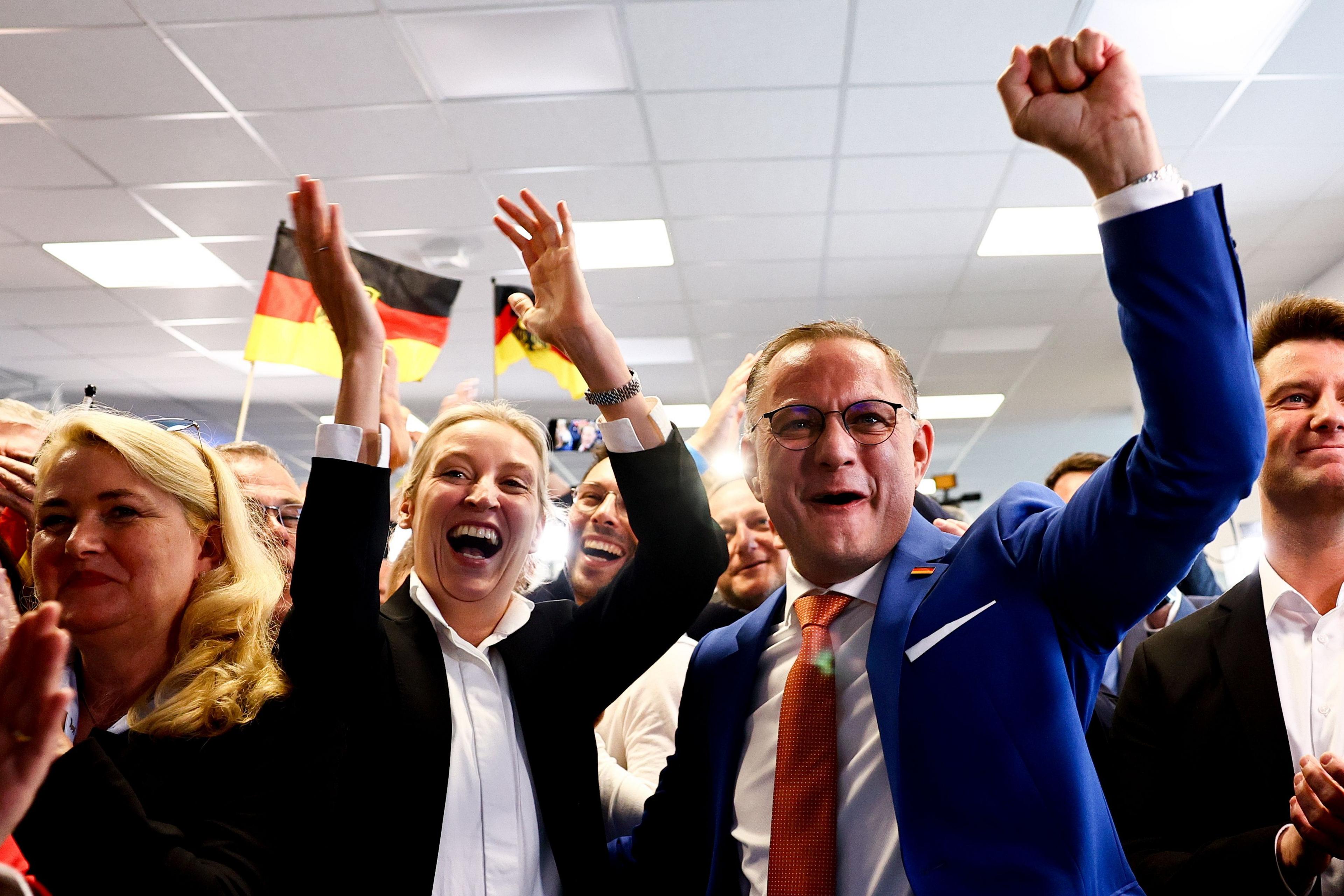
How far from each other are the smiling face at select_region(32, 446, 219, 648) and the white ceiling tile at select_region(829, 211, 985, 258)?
162 inches

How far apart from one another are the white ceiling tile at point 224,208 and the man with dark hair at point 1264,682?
4252mm

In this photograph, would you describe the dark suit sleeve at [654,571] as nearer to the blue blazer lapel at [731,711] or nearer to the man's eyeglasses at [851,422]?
the blue blazer lapel at [731,711]

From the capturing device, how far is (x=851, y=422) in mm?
1431

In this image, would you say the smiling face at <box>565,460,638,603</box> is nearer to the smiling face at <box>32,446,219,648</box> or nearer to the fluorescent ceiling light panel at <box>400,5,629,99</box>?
the smiling face at <box>32,446,219,648</box>

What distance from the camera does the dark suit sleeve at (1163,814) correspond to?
1443 millimetres

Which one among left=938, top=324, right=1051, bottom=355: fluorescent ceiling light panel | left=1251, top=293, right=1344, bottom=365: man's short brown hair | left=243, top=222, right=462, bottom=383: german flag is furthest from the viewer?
left=938, top=324, right=1051, bottom=355: fluorescent ceiling light panel

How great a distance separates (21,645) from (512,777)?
0.73 m

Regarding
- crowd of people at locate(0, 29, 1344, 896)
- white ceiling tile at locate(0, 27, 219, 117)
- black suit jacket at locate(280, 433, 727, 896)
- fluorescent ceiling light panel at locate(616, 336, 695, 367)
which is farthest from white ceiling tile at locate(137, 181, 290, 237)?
black suit jacket at locate(280, 433, 727, 896)

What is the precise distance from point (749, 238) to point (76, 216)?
3475 mm

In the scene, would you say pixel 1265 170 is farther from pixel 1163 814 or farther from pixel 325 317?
pixel 325 317

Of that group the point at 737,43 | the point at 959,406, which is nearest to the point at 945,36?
the point at 737,43

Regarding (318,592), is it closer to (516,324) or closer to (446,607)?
(446,607)

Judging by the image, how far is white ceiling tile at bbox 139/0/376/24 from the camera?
11.0ft

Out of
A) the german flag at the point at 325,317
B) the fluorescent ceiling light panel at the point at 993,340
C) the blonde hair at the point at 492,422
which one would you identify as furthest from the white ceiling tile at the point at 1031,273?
the blonde hair at the point at 492,422
